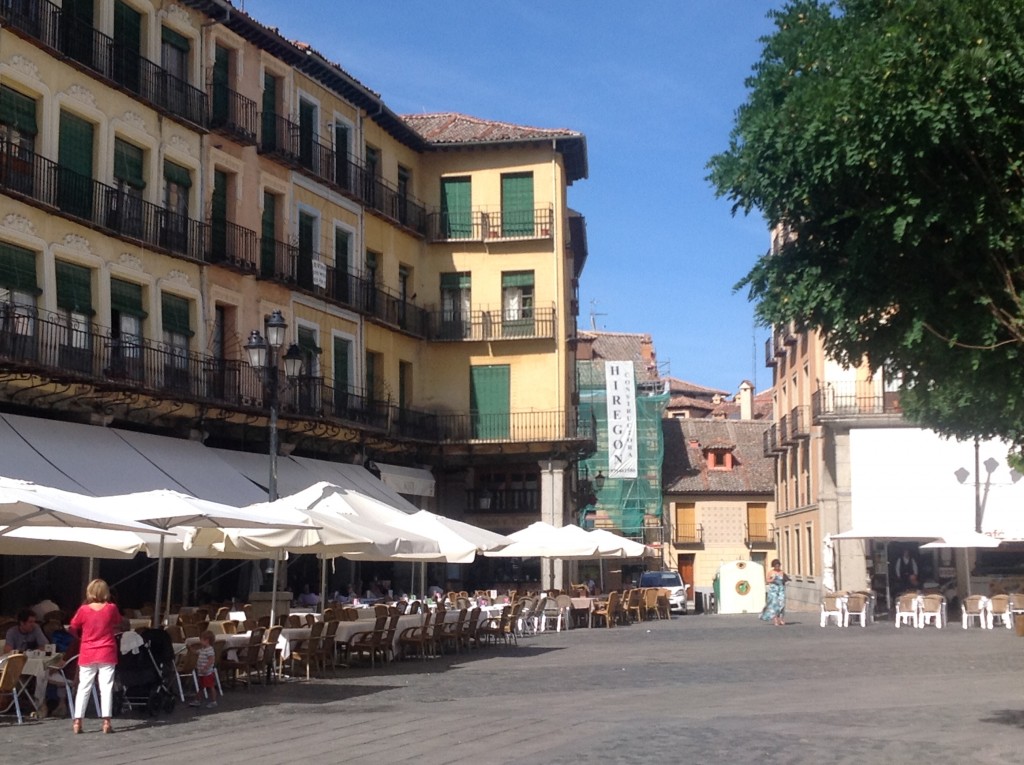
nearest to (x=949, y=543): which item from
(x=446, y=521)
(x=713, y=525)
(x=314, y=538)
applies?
(x=446, y=521)

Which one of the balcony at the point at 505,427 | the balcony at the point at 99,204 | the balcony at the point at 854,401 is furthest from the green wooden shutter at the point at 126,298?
the balcony at the point at 854,401

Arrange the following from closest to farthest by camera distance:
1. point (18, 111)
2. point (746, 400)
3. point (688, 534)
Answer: point (18, 111) → point (688, 534) → point (746, 400)

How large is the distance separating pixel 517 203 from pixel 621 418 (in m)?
14.9

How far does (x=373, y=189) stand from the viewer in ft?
133

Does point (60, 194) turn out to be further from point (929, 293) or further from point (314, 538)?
point (929, 293)

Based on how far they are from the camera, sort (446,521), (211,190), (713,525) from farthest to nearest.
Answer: (713,525)
(211,190)
(446,521)

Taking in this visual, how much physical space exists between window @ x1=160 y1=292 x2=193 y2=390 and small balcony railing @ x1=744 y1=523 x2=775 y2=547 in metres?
42.1

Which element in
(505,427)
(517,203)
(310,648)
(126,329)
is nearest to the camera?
(310,648)

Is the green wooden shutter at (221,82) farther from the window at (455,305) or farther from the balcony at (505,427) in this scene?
the balcony at (505,427)

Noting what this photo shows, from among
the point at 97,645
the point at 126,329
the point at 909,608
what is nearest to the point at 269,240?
the point at 126,329

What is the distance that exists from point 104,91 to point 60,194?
2.74m

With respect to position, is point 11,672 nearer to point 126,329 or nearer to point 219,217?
point 126,329

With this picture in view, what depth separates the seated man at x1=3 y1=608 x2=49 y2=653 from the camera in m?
15.9

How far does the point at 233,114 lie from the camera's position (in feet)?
109
